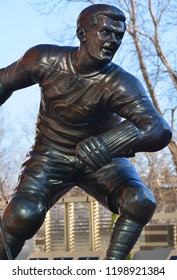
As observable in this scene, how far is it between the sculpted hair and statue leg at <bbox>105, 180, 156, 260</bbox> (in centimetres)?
83

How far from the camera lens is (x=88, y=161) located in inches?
166

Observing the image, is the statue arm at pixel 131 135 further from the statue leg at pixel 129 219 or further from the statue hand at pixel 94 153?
the statue leg at pixel 129 219

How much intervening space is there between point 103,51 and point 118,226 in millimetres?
853

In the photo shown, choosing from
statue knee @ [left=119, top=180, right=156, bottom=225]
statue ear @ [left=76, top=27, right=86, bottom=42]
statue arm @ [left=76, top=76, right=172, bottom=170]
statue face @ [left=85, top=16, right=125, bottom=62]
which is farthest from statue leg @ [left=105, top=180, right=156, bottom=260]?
statue ear @ [left=76, top=27, right=86, bottom=42]

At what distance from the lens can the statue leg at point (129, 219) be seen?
4254 mm

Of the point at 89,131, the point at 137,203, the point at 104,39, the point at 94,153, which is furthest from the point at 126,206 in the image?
the point at 104,39

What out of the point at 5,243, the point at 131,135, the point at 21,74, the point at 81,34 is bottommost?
the point at 5,243

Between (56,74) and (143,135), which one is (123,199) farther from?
(56,74)

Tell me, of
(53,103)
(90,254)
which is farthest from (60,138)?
(90,254)

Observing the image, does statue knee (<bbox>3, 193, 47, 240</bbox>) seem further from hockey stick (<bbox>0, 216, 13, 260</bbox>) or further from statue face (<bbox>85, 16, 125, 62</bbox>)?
statue face (<bbox>85, 16, 125, 62</bbox>)

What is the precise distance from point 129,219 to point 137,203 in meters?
0.09

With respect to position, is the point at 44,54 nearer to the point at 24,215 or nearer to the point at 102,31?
the point at 102,31

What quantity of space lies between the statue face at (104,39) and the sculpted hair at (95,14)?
0.9 inches

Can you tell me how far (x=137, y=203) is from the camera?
167 inches
